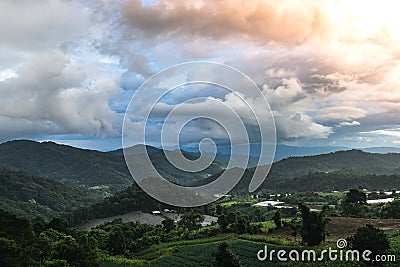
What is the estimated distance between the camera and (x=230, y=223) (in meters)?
53.9

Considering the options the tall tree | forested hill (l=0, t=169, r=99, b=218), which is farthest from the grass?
forested hill (l=0, t=169, r=99, b=218)

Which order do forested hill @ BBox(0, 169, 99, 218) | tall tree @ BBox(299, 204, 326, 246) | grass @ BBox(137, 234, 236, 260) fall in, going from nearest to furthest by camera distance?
tall tree @ BBox(299, 204, 326, 246) < grass @ BBox(137, 234, 236, 260) < forested hill @ BBox(0, 169, 99, 218)

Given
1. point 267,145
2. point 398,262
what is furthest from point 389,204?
point 267,145

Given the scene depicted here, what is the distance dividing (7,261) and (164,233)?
1460 inches

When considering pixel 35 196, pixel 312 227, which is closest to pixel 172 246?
pixel 312 227

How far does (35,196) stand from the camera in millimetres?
134875

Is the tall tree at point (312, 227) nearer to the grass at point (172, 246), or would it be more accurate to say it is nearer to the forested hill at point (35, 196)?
the grass at point (172, 246)

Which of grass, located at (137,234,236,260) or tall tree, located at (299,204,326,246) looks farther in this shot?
grass, located at (137,234,236,260)

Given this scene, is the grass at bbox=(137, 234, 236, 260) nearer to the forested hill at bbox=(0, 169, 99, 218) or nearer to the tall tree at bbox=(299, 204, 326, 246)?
the tall tree at bbox=(299, 204, 326, 246)

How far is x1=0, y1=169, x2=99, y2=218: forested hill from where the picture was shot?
4755 inches

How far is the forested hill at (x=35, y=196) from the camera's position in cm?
12078

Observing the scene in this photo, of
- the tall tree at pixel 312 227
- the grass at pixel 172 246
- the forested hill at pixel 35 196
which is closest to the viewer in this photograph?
the tall tree at pixel 312 227

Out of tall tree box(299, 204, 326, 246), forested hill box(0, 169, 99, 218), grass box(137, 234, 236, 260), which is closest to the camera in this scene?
tall tree box(299, 204, 326, 246)

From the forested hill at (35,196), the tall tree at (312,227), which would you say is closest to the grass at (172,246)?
the tall tree at (312,227)
